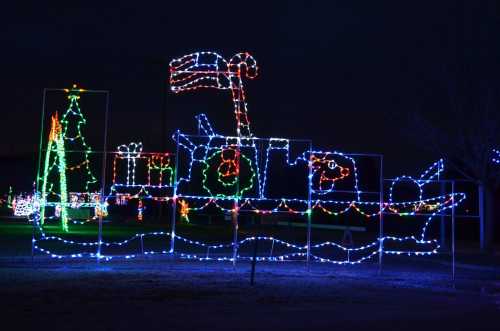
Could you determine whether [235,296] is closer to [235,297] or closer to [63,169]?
[235,297]

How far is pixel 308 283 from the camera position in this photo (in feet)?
54.8

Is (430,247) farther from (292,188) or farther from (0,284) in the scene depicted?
(292,188)

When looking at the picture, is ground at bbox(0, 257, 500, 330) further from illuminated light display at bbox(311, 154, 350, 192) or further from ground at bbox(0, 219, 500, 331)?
illuminated light display at bbox(311, 154, 350, 192)

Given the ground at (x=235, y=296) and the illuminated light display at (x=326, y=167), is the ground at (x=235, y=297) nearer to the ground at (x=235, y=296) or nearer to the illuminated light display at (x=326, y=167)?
the ground at (x=235, y=296)

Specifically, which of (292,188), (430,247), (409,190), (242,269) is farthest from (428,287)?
(292,188)

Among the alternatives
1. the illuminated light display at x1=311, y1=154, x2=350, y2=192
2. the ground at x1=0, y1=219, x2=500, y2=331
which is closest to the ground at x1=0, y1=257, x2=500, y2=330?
the ground at x1=0, y1=219, x2=500, y2=331

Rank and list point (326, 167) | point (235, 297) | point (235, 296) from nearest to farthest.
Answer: point (235, 297) → point (235, 296) → point (326, 167)

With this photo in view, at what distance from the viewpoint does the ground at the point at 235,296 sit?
35.9 feet

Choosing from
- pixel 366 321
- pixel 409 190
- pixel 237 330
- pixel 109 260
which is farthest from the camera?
pixel 409 190

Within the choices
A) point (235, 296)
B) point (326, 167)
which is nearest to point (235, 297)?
point (235, 296)

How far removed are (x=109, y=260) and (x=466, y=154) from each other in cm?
1748

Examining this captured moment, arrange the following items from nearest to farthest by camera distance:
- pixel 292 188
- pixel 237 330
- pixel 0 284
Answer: pixel 237 330 → pixel 0 284 → pixel 292 188

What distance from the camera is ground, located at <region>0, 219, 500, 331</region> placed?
10.9 meters

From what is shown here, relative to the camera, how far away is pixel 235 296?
14.0 meters
